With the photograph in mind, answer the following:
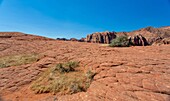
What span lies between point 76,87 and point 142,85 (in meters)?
2.48

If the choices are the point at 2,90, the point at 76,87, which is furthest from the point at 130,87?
the point at 2,90

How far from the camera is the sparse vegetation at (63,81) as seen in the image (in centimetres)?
578

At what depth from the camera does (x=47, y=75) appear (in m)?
7.25

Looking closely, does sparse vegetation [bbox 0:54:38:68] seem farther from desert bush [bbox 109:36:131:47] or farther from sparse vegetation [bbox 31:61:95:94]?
desert bush [bbox 109:36:131:47]

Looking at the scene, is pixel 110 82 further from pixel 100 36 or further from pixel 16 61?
pixel 100 36

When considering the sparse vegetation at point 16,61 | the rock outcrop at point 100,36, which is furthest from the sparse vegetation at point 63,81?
the rock outcrop at point 100,36

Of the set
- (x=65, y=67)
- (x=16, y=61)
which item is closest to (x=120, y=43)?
(x=65, y=67)

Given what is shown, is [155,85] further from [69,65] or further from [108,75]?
[69,65]

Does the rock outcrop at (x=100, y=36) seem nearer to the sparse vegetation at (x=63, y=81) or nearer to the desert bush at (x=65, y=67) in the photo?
the desert bush at (x=65, y=67)

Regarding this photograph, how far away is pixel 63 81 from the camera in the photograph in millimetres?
6367

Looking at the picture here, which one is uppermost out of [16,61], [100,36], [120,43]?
[100,36]

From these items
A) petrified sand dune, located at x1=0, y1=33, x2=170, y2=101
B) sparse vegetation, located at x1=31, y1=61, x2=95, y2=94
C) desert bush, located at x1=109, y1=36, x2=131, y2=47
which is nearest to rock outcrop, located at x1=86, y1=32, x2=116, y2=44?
desert bush, located at x1=109, y1=36, x2=131, y2=47

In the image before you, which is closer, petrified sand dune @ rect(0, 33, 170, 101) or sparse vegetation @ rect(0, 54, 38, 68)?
petrified sand dune @ rect(0, 33, 170, 101)

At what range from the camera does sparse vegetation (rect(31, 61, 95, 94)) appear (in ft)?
18.9
